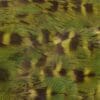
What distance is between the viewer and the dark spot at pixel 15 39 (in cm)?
284

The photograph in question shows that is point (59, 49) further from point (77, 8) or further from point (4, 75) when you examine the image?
point (77, 8)

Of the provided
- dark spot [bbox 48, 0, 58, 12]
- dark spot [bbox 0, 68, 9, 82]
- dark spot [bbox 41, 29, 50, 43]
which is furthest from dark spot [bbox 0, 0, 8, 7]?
dark spot [bbox 0, 68, 9, 82]

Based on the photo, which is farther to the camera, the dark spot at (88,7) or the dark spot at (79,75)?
the dark spot at (88,7)

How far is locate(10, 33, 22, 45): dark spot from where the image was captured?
2.84 metres

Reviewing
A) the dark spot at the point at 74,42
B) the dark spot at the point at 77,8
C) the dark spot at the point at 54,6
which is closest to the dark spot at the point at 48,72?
the dark spot at the point at 74,42

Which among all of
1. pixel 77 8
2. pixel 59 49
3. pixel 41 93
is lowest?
pixel 41 93

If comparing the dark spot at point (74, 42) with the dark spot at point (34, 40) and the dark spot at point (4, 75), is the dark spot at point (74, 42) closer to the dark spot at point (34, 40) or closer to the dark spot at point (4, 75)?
the dark spot at point (34, 40)

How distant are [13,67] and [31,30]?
1.41ft

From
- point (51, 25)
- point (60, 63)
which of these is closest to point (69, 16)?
point (51, 25)

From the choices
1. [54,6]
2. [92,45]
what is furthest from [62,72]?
[54,6]

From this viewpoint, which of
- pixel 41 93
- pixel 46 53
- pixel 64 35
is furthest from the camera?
A: pixel 64 35

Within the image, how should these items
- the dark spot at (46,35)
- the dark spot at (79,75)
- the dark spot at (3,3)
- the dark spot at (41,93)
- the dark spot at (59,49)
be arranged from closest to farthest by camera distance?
the dark spot at (41,93), the dark spot at (79,75), the dark spot at (59,49), the dark spot at (46,35), the dark spot at (3,3)

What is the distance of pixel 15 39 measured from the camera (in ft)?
9.36

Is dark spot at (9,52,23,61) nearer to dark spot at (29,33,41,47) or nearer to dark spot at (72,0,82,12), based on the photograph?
dark spot at (29,33,41,47)
